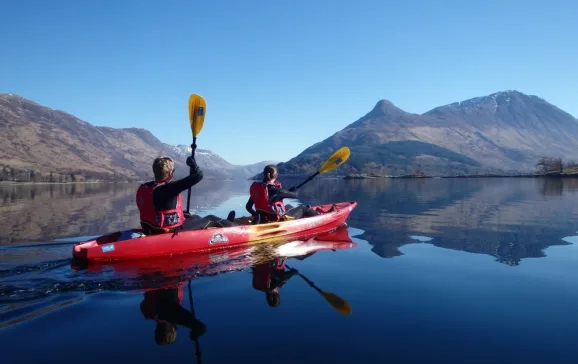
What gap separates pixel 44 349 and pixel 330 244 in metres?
9.95

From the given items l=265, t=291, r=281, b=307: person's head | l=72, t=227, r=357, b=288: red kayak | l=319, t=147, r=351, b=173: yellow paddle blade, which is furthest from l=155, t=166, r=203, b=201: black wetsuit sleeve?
l=319, t=147, r=351, b=173: yellow paddle blade

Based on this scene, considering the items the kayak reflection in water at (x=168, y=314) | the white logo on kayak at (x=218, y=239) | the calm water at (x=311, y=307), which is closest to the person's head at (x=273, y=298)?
the calm water at (x=311, y=307)

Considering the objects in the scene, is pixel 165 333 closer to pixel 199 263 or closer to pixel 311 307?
pixel 311 307

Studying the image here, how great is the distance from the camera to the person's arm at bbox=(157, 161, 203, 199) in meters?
9.70

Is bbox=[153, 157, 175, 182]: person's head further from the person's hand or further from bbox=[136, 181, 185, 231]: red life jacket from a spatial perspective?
the person's hand

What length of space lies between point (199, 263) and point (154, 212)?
1921 millimetres

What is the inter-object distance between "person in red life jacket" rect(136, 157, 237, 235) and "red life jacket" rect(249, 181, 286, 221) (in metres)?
3.20

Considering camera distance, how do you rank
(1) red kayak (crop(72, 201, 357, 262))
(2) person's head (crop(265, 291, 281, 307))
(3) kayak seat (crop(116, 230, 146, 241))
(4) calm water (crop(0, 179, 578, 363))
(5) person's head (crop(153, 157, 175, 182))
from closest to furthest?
(4) calm water (crop(0, 179, 578, 363)) → (2) person's head (crop(265, 291, 281, 307)) → (5) person's head (crop(153, 157, 175, 182)) → (1) red kayak (crop(72, 201, 357, 262)) → (3) kayak seat (crop(116, 230, 146, 241))

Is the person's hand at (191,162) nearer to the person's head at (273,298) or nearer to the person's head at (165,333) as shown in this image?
the person's head at (273,298)

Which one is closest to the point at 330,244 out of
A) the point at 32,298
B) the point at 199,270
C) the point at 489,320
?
the point at 199,270

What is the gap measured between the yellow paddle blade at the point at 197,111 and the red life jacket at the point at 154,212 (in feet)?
15.4

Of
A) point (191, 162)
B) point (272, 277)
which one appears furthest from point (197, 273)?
point (191, 162)

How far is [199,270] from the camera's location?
995 cm

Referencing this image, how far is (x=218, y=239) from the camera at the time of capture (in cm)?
1255
